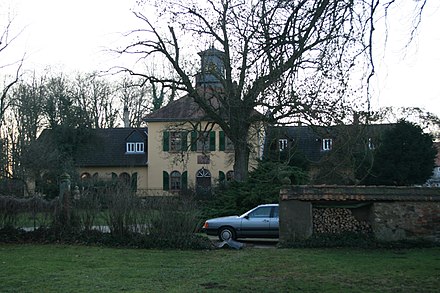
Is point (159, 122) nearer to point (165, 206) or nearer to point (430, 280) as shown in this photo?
point (165, 206)

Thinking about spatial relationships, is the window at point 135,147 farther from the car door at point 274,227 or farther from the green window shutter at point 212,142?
the car door at point 274,227

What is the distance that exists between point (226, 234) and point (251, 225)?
0.99 m

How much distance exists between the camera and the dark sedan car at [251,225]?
2078 cm

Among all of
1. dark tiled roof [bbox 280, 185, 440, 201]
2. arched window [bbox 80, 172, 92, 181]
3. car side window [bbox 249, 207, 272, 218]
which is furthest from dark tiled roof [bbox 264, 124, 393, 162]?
arched window [bbox 80, 172, 92, 181]

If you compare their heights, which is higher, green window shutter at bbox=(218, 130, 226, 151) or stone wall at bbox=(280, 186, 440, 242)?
green window shutter at bbox=(218, 130, 226, 151)

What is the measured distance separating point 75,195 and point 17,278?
9057 millimetres

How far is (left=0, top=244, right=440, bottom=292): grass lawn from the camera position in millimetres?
10633

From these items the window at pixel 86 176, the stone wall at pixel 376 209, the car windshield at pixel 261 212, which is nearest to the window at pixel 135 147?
the window at pixel 86 176

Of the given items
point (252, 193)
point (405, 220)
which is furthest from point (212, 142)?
point (405, 220)

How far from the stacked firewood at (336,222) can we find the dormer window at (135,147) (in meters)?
36.9

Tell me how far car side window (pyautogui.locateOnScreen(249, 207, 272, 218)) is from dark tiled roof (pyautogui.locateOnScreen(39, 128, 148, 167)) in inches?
1225

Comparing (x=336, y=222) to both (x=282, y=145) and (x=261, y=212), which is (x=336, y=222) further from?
(x=282, y=145)

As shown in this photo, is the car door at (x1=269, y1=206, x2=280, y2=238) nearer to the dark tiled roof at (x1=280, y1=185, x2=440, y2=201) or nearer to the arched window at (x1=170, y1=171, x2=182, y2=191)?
the dark tiled roof at (x1=280, y1=185, x2=440, y2=201)

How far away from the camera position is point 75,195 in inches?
813
